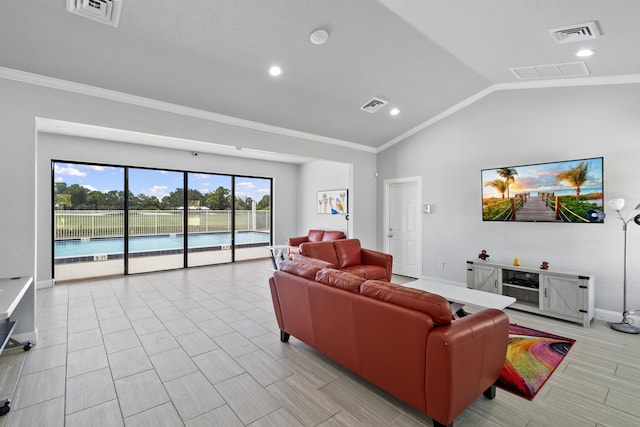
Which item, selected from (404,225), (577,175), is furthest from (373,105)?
(577,175)

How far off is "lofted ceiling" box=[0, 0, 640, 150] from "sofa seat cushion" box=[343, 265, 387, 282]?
2.63 metres

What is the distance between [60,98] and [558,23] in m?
5.16

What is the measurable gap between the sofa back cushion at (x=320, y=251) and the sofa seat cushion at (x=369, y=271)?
289 mm

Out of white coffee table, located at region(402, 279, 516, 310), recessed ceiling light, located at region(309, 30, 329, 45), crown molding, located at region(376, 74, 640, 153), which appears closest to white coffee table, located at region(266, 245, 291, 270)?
crown molding, located at region(376, 74, 640, 153)

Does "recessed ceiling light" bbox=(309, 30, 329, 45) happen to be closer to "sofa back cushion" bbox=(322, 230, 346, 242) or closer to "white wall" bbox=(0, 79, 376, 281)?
"white wall" bbox=(0, 79, 376, 281)

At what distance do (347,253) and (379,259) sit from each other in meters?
0.55

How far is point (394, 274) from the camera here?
6.42 m

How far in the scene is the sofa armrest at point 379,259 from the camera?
5.01 m

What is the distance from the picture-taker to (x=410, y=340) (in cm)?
186

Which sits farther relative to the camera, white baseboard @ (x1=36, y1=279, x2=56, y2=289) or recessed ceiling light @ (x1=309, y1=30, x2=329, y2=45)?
white baseboard @ (x1=36, y1=279, x2=56, y2=289)

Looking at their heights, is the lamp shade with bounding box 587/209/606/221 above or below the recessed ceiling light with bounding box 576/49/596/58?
below

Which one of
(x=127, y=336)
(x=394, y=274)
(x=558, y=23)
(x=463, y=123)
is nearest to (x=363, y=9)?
(x=558, y=23)

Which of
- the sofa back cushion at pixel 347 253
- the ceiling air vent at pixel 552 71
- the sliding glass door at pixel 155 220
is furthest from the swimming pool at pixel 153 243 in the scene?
the ceiling air vent at pixel 552 71

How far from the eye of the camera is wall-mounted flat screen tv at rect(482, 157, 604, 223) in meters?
3.86
